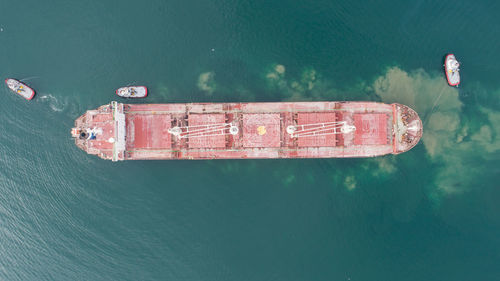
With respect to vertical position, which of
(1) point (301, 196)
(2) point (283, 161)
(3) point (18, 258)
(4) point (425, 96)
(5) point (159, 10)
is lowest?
(3) point (18, 258)

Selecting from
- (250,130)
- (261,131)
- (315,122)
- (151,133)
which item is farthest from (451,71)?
(151,133)

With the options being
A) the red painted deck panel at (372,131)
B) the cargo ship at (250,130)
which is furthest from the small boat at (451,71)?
the red painted deck panel at (372,131)

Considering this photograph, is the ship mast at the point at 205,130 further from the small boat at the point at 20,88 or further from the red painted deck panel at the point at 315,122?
the small boat at the point at 20,88

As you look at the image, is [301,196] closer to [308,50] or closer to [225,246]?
[225,246]

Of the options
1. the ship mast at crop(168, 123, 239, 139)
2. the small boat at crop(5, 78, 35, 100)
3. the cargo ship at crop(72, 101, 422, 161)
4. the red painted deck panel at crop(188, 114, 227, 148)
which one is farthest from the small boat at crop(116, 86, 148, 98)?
the small boat at crop(5, 78, 35, 100)

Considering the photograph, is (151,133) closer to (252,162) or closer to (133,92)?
(133,92)

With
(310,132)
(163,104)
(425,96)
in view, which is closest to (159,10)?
(163,104)
